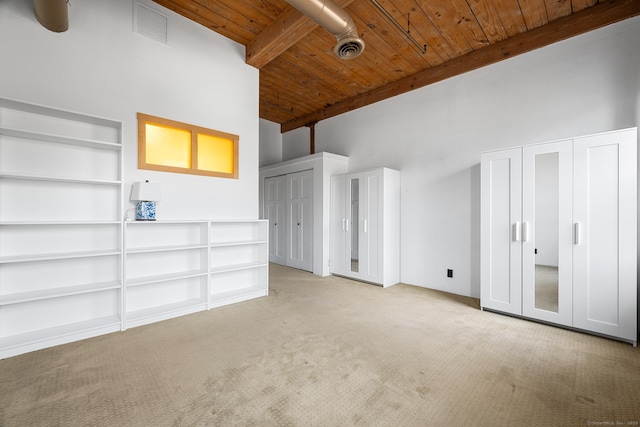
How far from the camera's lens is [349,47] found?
302 centimetres

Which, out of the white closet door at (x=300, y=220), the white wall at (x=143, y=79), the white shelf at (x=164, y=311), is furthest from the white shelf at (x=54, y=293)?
the white closet door at (x=300, y=220)

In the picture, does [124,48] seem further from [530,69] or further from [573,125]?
[573,125]

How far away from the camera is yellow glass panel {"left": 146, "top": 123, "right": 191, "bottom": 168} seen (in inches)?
124

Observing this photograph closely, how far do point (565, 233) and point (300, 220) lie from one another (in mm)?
4104

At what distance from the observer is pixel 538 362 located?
2.18 metres

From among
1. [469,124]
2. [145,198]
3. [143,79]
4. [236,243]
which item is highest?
[143,79]

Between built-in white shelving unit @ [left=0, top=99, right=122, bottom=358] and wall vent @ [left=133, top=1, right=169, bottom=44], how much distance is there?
1.18 metres

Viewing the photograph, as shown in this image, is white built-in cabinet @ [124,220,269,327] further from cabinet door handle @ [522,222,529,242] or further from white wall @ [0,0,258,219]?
cabinet door handle @ [522,222,529,242]

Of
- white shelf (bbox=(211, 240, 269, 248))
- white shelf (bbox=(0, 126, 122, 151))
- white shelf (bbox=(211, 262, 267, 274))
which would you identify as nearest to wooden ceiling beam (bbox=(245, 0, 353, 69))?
white shelf (bbox=(0, 126, 122, 151))

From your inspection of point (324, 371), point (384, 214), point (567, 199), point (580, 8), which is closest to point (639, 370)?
point (567, 199)

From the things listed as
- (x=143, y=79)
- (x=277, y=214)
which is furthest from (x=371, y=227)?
(x=143, y=79)

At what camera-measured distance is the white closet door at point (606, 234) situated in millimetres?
2467

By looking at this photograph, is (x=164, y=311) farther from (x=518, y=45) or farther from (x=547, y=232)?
(x=518, y=45)

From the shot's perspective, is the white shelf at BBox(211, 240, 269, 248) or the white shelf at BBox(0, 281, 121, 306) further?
the white shelf at BBox(211, 240, 269, 248)
